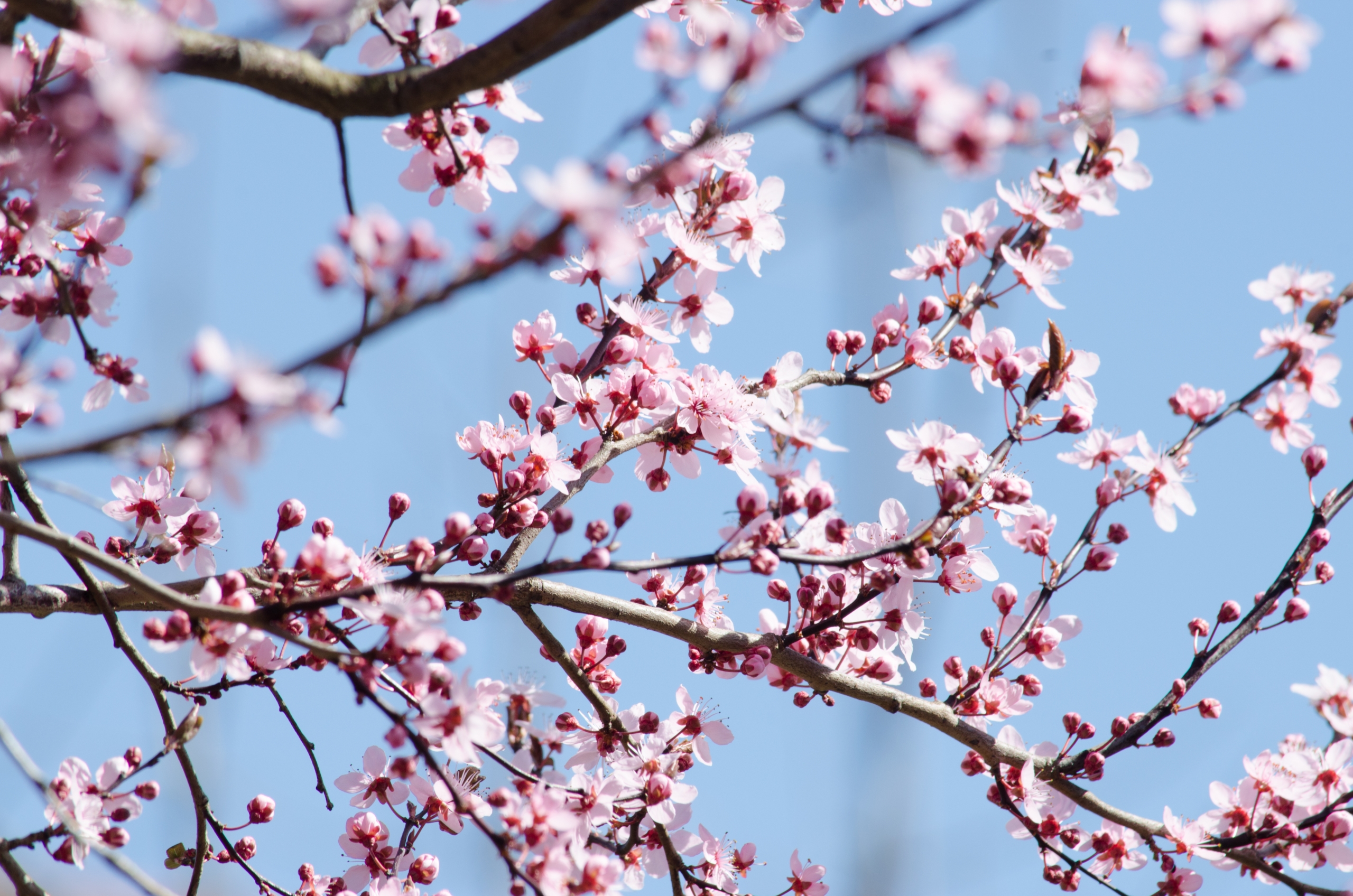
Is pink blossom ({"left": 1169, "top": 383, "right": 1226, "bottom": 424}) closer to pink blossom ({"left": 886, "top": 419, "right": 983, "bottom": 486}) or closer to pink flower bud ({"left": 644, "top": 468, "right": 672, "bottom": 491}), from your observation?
pink blossom ({"left": 886, "top": 419, "right": 983, "bottom": 486})

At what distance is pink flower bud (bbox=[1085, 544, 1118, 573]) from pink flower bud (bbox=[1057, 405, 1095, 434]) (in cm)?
32

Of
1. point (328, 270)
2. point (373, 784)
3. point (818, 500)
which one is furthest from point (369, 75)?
point (373, 784)

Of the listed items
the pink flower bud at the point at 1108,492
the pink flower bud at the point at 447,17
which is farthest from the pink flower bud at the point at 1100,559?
the pink flower bud at the point at 447,17

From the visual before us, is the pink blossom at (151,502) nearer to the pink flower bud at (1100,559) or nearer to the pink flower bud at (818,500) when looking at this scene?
the pink flower bud at (818,500)

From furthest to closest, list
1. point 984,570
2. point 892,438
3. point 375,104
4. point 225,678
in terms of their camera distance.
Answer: point 984,570
point 892,438
point 225,678
point 375,104

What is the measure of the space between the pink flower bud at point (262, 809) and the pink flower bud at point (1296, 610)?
2933mm

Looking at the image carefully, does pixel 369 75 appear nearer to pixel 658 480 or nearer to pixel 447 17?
pixel 447 17

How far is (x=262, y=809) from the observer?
3.07 metres

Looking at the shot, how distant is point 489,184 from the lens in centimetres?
321

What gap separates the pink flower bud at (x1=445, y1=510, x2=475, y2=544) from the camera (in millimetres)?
2477

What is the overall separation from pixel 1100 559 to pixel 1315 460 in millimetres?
718

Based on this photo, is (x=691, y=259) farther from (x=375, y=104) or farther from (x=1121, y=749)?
(x=1121, y=749)

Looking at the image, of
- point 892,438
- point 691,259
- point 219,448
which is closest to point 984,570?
point 892,438

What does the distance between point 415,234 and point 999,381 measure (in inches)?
77.6
